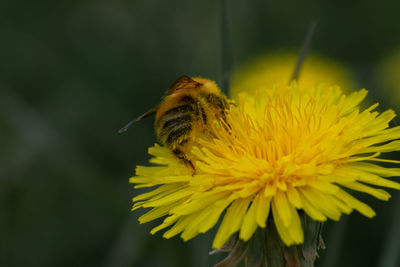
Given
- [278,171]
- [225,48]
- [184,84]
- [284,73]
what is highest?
[284,73]

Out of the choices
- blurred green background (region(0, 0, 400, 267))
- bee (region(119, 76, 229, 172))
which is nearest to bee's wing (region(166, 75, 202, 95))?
bee (region(119, 76, 229, 172))

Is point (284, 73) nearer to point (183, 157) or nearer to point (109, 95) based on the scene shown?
point (109, 95)

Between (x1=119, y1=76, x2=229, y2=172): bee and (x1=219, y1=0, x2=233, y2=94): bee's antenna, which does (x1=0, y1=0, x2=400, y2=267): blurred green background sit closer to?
(x1=219, y1=0, x2=233, y2=94): bee's antenna

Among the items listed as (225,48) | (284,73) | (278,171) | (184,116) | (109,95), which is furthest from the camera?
(284,73)

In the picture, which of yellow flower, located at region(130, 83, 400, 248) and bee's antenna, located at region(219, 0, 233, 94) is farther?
bee's antenna, located at region(219, 0, 233, 94)

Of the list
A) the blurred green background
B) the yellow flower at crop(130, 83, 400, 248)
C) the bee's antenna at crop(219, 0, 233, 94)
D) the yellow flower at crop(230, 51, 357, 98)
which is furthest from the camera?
the yellow flower at crop(230, 51, 357, 98)

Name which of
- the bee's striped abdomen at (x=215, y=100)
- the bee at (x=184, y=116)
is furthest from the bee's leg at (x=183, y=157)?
the bee's striped abdomen at (x=215, y=100)

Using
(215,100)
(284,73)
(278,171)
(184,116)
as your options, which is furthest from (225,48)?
(284,73)
